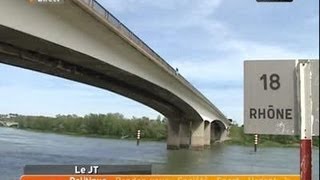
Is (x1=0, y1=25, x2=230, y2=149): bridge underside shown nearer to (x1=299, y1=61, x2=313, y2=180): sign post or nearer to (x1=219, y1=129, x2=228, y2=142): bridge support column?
(x1=299, y1=61, x2=313, y2=180): sign post

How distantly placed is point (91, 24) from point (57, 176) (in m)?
17.8

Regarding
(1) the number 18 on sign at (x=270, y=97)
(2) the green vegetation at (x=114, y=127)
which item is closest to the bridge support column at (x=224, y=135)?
(2) the green vegetation at (x=114, y=127)

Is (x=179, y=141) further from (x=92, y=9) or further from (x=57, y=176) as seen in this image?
(x=57, y=176)

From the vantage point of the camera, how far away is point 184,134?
76750mm

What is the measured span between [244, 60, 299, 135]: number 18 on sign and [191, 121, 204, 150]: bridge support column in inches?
2745

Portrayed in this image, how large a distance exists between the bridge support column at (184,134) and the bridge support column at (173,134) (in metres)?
0.58

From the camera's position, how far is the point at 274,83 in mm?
3887

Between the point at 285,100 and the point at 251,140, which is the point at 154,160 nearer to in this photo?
the point at 285,100

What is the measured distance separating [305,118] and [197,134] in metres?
71.0

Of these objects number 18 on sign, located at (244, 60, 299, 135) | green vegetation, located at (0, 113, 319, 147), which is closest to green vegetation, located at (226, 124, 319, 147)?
green vegetation, located at (0, 113, 319, 147)

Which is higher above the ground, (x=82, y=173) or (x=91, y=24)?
(x=91, y=24)

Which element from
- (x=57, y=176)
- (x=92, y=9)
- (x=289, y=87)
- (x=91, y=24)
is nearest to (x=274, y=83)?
(x=289, y=87)

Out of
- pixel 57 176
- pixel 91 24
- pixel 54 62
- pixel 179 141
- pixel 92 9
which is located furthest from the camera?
pixel 179 141

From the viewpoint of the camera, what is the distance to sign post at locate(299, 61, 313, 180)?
3.72 m
